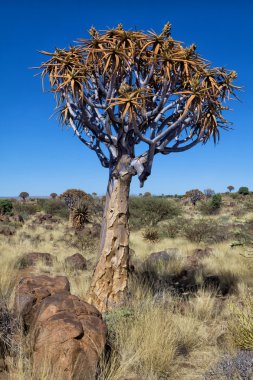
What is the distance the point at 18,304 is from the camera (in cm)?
501

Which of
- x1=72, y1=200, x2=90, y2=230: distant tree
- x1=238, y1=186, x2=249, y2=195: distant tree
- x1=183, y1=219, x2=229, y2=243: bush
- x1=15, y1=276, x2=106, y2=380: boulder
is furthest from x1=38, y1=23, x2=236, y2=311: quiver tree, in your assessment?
x1=238, y1=186, x2=249, y2=195: distant tree

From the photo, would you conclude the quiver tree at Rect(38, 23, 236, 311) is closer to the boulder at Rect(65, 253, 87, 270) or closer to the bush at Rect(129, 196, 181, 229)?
the boulder at Rect(65, 253, 87, 270)

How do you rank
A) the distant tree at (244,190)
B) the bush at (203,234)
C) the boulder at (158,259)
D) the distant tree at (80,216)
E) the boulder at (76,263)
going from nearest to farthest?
the boulder at (76,263) → the boulder at (158,259) → the bush at (203,234) → the distant tree at (80,216) → the distant tree at (244,190)

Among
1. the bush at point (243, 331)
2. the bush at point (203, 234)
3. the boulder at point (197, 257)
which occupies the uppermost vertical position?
the bush at point (203, 234)

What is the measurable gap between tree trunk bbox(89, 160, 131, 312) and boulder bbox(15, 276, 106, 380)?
5.94ft

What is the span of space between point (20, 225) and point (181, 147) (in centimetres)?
1842

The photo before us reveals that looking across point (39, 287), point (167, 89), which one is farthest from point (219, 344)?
point (167, 89)

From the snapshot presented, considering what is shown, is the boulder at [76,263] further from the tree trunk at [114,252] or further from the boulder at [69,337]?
the boulder at [69,337]

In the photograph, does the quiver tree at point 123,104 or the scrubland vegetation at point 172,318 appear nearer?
the scrubland vegetation at point 172,318

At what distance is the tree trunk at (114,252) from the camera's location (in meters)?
6.87

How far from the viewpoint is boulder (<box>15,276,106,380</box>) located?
3889 mm

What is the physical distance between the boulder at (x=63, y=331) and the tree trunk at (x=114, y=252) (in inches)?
71.3

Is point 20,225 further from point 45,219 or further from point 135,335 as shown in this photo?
point 135,335

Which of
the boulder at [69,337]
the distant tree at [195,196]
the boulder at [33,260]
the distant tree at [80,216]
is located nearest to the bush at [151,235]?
the distant tree at [80,216]
